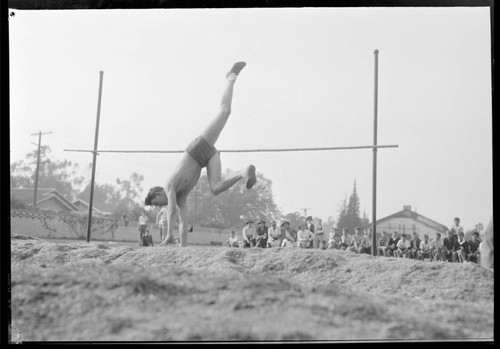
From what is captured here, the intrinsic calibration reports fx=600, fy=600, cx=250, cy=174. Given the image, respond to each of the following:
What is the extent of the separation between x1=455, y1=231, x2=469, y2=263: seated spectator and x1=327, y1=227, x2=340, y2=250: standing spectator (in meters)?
2.00

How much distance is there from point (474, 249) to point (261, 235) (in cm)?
327

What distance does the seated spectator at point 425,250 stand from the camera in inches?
391

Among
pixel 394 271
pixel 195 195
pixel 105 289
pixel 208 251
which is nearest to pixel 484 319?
pixel 394 271

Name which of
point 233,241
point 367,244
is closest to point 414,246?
point 367,244

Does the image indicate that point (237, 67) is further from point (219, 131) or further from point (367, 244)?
point (367, 244)

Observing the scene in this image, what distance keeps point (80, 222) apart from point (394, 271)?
9.36 m

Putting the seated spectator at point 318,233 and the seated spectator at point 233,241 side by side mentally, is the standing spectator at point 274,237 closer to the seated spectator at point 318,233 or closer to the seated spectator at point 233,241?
the seated spectator at point 233,241

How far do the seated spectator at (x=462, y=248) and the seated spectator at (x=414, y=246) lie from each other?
1.00 meters

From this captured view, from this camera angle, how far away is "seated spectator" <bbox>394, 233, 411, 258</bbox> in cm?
1029

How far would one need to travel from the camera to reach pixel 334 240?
1042cm

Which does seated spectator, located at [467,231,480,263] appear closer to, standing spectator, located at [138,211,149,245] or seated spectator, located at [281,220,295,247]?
seated spectator, located at [281,220,295,247]

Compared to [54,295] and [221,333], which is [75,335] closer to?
[54,295]

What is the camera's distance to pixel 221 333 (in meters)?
4.39
